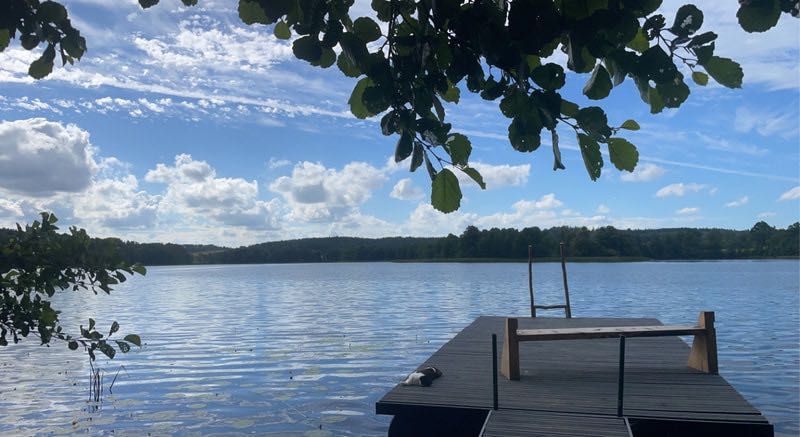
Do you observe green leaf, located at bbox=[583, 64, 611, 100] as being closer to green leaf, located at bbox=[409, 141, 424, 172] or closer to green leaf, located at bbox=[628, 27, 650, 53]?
green leaf, located at bbox=[628, 27, 650, 53]

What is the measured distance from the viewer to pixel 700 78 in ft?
6.03

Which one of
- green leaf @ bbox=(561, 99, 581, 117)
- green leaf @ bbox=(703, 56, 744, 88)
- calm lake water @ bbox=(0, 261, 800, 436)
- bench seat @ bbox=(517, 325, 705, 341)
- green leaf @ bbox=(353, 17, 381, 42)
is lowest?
calm lake water @ bbox=(0, 261, 800, 436)

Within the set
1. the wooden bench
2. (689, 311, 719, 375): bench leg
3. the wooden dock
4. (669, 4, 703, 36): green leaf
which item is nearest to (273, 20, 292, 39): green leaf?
(669, 4, 703, 36): green leaf

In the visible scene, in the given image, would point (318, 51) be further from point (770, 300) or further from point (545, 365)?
point (770, 300)

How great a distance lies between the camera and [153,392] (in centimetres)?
1382

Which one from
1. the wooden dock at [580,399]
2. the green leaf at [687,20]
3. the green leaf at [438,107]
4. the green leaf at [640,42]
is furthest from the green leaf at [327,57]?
the wooden dock at [580,399]

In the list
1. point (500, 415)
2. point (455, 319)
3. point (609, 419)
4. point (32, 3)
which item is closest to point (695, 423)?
point (609, 419)

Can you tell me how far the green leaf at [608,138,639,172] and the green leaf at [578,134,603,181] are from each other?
4 centimetres

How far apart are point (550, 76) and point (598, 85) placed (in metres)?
0.14

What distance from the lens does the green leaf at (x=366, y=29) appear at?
6.98ft

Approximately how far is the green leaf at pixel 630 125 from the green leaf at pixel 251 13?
1171mm

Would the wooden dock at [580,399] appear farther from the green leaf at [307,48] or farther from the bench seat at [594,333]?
the green leaf at [307,48]

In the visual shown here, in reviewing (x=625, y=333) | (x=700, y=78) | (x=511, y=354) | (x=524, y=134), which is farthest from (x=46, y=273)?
(x=625, y=333)

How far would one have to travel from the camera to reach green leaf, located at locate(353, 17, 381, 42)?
6.98 feet
